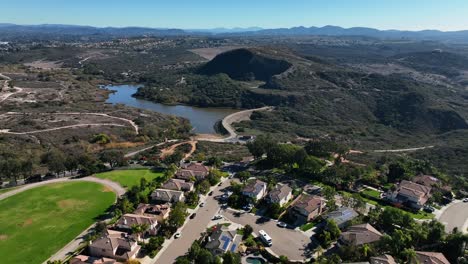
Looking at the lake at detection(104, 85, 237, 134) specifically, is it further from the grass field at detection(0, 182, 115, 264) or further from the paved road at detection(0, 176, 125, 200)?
the grass field at detection(0, 182, 115, 264)

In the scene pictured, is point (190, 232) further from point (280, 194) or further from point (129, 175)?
point (129, 175)

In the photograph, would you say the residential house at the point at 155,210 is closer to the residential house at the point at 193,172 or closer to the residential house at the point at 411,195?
the residential house at the point at 193,172

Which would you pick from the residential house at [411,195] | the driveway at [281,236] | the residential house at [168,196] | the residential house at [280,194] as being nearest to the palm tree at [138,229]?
the residential house at [168,196]

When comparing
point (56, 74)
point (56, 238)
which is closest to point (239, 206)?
point (56, 238)

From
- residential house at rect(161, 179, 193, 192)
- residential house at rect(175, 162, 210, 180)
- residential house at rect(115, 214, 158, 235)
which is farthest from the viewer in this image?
residential house at rect(175, 162, 210, 180)

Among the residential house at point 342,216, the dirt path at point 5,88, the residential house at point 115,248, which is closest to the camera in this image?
the residential house at point 115,248

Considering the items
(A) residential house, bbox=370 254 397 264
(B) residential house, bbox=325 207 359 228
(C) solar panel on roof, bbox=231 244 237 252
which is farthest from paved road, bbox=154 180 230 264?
(A) residential house, bbox=370 254 397 264

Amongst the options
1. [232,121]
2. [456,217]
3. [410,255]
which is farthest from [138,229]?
[232,121]
